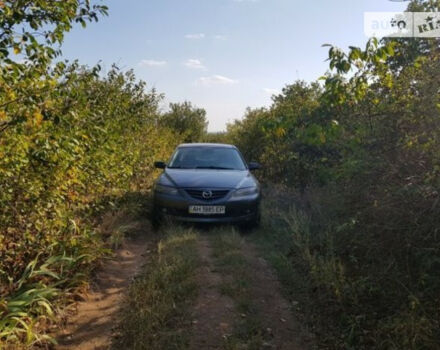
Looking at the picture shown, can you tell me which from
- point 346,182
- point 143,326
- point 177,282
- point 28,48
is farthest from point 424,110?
point 28,48

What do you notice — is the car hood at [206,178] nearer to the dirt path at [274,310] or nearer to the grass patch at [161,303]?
the grass patch at [161,303]

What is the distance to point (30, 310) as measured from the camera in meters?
2.94

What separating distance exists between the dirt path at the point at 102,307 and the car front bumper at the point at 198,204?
0.92 m

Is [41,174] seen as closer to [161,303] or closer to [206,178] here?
[161,303]

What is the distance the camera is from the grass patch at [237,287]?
280cm

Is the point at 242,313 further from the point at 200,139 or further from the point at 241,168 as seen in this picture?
the point at 200,139

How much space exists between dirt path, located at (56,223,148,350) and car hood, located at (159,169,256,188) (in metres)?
1.39

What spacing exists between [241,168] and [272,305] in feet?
12.2

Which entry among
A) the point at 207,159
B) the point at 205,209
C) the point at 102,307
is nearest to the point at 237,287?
the point at 102,307

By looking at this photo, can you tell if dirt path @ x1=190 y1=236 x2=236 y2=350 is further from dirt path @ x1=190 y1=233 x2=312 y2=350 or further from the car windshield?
the car windshield

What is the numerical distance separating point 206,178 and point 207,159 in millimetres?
1057

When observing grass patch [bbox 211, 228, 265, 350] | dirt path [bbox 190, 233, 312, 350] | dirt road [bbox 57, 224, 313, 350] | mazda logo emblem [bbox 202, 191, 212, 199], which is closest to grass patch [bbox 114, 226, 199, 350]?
dirt road [bbox 57, 224, 313, 350]

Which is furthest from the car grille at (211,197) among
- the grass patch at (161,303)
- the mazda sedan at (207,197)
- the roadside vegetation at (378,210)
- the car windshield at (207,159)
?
the roadside vegetation at (378,210)

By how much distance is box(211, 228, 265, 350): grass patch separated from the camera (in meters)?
2.80
